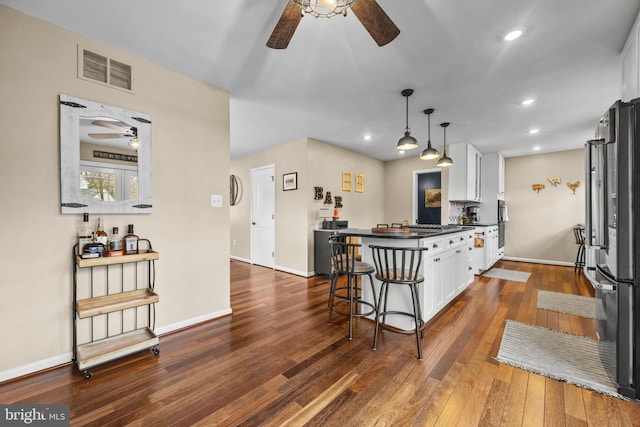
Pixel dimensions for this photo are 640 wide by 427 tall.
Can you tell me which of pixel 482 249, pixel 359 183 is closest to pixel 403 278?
pixel 482 249

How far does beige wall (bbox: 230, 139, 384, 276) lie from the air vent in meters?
2.86

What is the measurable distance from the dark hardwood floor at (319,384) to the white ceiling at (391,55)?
2544 millimetres

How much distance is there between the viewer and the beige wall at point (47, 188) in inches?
72.7

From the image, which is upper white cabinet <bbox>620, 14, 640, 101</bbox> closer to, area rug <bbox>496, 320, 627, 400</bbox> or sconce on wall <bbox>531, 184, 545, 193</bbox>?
area rug <bbox>496, 320, 627, 400</bbox>

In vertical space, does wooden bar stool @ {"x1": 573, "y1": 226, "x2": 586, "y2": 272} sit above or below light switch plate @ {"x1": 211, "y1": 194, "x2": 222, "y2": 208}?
below

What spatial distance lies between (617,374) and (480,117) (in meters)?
3.29

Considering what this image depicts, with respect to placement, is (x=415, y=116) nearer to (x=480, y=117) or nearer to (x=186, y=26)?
(x=480, y=117)

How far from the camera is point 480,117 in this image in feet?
12.8

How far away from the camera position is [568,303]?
11.2 feet

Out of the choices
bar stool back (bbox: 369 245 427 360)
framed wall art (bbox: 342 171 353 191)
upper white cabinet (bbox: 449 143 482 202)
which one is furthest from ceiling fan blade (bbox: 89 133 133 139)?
upper white cabinet (bbox: 449 143 482 202)

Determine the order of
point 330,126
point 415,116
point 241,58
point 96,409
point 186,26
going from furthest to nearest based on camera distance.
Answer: point 330,126, point 415,116, point 241,58, point 186,26, point 96,409

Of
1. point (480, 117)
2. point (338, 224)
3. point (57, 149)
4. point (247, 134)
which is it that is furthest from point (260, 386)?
point (480, 117)

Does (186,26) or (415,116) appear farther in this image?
(415,116)

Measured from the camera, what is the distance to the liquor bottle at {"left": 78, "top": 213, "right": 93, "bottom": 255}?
206 cm
